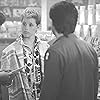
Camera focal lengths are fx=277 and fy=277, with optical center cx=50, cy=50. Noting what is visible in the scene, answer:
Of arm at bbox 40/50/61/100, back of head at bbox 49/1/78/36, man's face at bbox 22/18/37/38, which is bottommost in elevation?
arm at bbox 40/50/61/100

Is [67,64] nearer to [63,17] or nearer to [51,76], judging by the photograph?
[51,76]

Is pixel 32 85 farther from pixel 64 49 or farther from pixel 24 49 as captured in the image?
pixel 64 49

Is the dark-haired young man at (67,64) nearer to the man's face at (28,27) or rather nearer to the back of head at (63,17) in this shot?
the back of head at (63,17)

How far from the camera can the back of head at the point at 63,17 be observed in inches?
73.6

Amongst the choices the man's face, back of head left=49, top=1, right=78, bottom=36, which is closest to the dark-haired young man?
back of head left=49, top=1, right=78, bottom=36

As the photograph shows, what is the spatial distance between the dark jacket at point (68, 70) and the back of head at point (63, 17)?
0.06m

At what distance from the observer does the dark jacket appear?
179cm

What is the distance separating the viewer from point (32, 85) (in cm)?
254

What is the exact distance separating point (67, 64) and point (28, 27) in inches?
36.6

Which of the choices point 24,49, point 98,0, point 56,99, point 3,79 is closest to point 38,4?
point 98,0

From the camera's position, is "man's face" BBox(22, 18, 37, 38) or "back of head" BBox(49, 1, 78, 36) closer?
"back of head" BBox(49, 1, 78, 36)

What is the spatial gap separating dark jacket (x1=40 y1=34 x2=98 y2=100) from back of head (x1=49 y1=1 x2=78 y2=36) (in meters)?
0.06

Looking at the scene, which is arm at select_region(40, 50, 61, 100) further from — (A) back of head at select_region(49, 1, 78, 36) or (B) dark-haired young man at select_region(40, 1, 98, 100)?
(A) back of head at select_region(49, 1, 78, 36)

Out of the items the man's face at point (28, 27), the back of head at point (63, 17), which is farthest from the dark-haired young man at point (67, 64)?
the man's face at point (28, 27)
